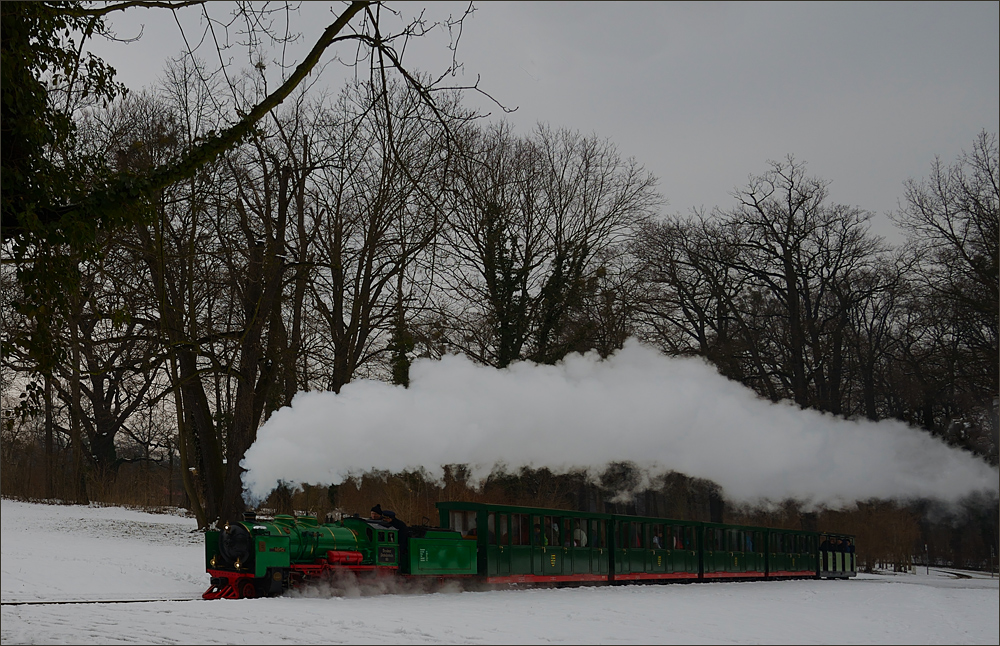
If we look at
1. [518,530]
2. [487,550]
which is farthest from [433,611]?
[518,530]

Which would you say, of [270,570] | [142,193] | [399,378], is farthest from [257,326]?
Result: [142,193]

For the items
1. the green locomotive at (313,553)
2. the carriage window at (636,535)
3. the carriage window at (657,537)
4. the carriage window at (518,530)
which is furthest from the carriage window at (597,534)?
the green locomotive at (313,553)

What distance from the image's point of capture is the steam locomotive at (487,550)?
15570 mm

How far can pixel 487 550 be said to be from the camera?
18828 mm

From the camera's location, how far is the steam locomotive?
15570 millimetres

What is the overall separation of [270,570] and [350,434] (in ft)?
11.9

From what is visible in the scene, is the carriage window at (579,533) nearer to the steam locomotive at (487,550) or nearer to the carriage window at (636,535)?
the steam locomotive at (487,550)

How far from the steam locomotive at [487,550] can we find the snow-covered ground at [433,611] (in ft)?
2.23

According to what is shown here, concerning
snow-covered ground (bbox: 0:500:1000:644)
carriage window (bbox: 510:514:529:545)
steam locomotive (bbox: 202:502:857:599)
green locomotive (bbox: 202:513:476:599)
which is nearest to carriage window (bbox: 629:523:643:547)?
steam locomotive (bbox: 202:502:857:599)

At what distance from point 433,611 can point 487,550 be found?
580 cm

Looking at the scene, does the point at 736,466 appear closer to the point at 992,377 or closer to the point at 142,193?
the point at 992,377

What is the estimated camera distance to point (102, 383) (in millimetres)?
39000

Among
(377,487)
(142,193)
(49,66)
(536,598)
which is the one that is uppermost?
(49,66)

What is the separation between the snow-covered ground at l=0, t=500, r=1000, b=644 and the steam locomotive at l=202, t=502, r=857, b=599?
680 mm
